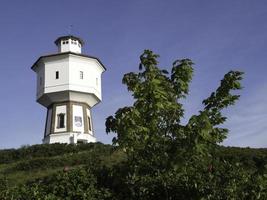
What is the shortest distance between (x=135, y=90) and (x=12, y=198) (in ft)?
11.6

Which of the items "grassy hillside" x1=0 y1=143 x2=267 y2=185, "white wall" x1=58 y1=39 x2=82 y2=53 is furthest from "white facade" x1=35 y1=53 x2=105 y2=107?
"grassy hillside" x1=0 y1=143 x2=267 y2=185

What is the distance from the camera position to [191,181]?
37.0 feet

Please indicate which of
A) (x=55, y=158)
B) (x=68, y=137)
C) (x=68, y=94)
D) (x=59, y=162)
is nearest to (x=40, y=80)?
(x=68, y=94)

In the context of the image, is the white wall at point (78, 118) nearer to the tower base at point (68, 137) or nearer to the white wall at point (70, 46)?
the tower base at point (68, 137)

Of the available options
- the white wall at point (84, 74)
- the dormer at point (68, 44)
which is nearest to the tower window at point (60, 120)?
the white wall at point (84, 74)

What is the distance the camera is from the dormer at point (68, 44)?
52969 millimetres

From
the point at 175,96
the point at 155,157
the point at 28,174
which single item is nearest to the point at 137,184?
the point at 155,157

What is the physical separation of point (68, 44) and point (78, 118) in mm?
7990

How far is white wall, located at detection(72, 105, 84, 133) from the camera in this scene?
49.7m

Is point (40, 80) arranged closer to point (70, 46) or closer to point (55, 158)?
point (70, 46)

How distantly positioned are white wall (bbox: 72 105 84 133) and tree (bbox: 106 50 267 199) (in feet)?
125

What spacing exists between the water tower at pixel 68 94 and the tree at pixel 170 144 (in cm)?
3732

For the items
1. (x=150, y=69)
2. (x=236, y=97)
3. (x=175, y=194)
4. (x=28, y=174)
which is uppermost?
(x=28, y=174)

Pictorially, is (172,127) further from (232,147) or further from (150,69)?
(232,147)
